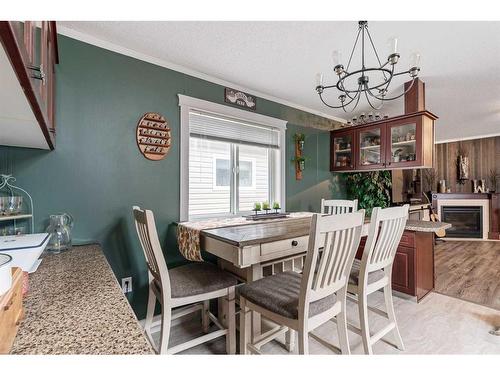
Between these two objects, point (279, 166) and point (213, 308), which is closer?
point (213, 308)

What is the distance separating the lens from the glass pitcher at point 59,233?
1469 millimetres

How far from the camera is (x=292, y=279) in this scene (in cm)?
149

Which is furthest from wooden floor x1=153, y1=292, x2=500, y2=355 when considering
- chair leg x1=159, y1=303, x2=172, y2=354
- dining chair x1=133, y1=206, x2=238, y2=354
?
chair leg x1=159, y1=303, x2=172, y2=354

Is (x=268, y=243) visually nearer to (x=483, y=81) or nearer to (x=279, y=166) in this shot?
(x=279, y=166)

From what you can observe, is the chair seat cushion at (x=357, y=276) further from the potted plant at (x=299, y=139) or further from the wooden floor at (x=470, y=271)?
the potted plant at (x=299, y=139)

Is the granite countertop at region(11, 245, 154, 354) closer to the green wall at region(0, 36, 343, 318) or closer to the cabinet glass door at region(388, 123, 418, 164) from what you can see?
the green wall at region(0, 36, 343, 318)

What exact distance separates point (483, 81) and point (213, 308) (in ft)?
12.3

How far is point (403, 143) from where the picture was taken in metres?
2.83

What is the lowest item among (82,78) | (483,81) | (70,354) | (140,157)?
(70,354)

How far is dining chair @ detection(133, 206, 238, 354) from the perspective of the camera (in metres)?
1.35

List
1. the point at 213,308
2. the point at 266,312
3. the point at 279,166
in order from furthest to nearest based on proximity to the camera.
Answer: the point at 279,166
the point at 213,308
the point at 266,312

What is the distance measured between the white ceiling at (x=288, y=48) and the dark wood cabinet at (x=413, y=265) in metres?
1.67

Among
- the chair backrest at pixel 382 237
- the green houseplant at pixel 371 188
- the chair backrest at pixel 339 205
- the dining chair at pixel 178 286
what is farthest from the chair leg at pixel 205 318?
the green houseplant at pixel 371 188
